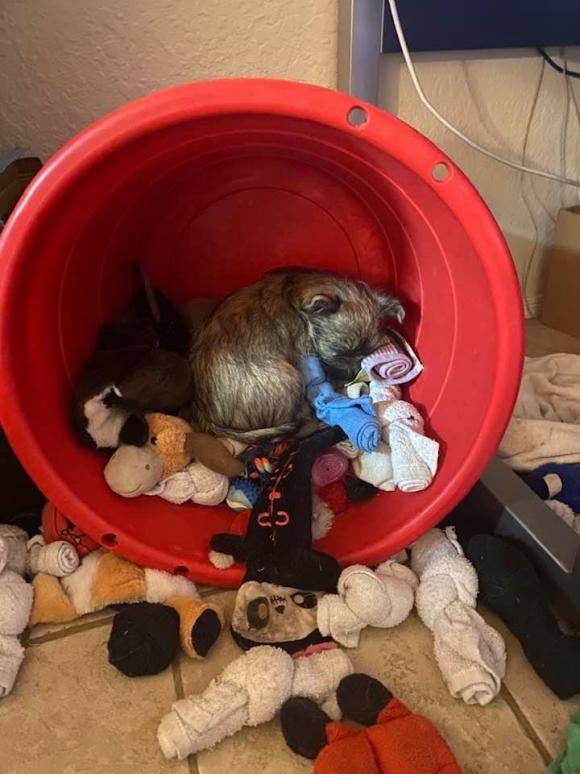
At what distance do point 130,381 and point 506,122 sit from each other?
113cm

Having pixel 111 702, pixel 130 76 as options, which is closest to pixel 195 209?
pixel 130 76

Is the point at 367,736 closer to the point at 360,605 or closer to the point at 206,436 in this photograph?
the point at 360,605

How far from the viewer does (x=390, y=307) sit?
50.0 inches

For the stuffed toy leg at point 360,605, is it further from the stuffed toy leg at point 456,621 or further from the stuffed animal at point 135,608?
the stuffed animal at point 135,608

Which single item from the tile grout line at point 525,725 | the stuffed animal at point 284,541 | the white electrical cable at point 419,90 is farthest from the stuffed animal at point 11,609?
the white electrical cable at point 419,90

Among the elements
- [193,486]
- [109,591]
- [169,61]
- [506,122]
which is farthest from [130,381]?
[506,122]

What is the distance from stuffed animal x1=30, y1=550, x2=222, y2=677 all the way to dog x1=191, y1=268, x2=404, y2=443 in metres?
0.27

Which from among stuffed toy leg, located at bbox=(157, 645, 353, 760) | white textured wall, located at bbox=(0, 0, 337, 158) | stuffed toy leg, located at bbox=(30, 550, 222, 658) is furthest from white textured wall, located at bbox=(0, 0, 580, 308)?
stuffed toy leg, located at bbox=(157, 645, 353, 760)

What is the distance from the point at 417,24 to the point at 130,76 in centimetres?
58

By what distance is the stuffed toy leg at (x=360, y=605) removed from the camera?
101 centimetres

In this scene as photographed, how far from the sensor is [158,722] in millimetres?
923

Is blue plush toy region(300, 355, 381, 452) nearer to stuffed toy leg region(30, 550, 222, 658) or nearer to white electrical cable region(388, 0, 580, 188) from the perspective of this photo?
stuffed toy leg region(30, 550, 222, 658)

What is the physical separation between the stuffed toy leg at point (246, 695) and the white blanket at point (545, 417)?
535mm

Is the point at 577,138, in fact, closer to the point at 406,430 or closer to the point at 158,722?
the point at 406,430
